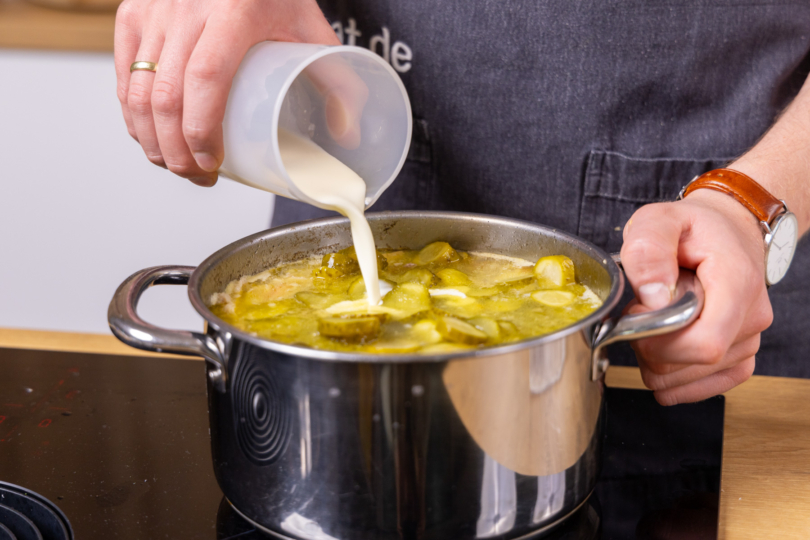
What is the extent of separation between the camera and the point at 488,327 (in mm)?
821

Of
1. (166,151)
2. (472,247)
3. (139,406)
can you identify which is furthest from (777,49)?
(139,406)

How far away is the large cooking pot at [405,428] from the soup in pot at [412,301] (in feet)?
0.33

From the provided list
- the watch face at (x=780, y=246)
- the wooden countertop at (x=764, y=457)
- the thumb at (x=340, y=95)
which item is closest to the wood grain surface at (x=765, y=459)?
the wooden countertop at (x=764, y=457)

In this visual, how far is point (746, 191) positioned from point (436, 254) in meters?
0.41

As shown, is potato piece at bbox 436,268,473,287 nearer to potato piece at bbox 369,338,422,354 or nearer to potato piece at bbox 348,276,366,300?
potato piece at bbox 348,276,366,300

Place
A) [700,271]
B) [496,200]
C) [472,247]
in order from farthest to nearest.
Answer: [496,200] < [472,247] < [700,271]

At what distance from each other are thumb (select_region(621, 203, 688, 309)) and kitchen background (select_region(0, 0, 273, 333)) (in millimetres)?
1748

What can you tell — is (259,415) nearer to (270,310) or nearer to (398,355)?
(398,355)

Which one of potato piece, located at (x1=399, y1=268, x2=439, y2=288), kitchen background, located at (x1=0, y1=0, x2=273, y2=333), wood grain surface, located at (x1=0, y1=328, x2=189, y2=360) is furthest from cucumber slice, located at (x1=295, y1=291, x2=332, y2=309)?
kitchen background, located at (x1=0, y1=0, x2=273, y2=333)

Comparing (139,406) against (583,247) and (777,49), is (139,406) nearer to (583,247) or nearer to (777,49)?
(583,247)

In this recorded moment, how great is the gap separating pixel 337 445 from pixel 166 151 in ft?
1.62

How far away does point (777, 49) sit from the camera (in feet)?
4.11

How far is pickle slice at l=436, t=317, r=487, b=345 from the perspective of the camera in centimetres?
76

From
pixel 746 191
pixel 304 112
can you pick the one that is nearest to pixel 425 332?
pixel 304 112
